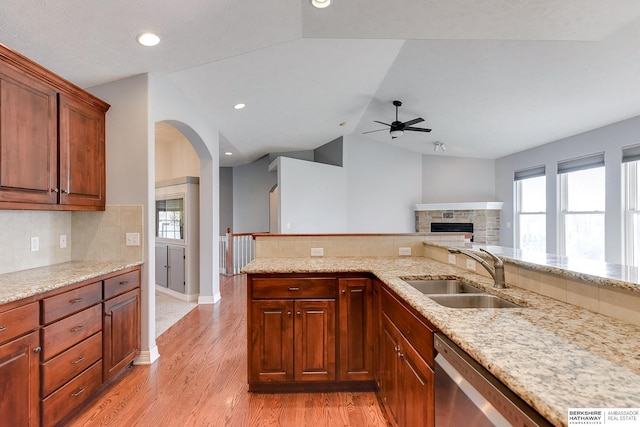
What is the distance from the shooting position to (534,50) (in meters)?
3.47

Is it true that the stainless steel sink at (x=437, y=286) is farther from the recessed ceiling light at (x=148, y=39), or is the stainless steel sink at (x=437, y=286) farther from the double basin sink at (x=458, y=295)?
the recessed ceiling light at (x=148, y=39)

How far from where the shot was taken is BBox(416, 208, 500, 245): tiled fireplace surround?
779cm

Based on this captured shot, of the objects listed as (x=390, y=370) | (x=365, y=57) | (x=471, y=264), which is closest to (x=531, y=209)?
(x=365, y=57)

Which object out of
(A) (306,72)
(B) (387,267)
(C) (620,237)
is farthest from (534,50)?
(C) (620,237)

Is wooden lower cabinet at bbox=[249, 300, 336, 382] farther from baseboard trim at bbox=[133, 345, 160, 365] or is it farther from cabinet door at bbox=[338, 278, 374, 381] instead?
baseboard trim at bbox=[133, 345, 160, 365]

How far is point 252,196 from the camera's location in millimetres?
9172

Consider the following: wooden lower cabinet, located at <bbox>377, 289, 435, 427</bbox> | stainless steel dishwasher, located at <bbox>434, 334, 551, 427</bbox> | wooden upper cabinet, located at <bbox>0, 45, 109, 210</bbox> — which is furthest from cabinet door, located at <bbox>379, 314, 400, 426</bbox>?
wooden upper cabinet, located at <bbox>0, 45, 109, 210</bbox>

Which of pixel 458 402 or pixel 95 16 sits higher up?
pixel 95 16

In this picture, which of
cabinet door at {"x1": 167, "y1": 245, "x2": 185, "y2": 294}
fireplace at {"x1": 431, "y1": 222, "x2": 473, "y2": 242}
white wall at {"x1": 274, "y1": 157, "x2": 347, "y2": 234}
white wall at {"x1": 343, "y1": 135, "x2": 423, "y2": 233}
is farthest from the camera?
white wall at {"x1": 343, "y1": 135, "x2": 423, "y2": 233}

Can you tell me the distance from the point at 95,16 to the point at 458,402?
2911 mm

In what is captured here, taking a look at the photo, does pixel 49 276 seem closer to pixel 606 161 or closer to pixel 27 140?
pixel 27 140

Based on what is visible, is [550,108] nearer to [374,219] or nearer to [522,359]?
[374,219]

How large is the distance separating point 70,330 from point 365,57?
395cm

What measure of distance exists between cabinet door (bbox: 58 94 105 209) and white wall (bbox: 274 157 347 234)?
405 cm
